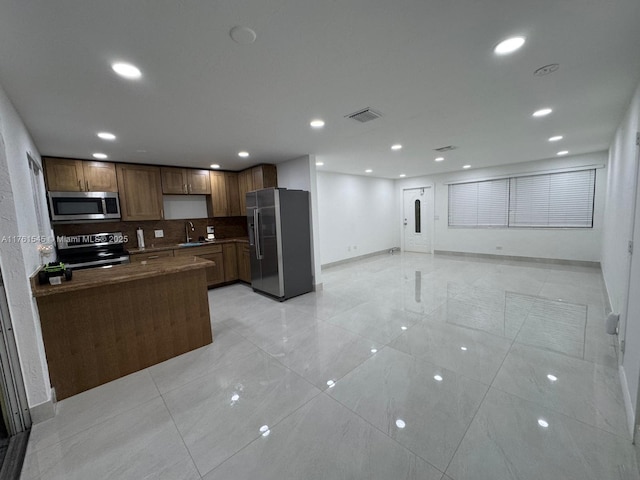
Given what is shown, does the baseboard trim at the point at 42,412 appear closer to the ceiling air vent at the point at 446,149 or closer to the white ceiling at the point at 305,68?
the white ceiling at the point at 305,68

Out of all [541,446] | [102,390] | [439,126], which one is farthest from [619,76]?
[102,390]

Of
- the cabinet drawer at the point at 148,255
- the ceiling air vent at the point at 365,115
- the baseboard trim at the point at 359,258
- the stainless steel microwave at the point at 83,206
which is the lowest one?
the baseboard trim at the point at 359,258

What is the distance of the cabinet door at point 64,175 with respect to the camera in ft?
12.5

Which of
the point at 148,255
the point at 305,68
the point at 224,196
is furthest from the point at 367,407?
the point at 224,196

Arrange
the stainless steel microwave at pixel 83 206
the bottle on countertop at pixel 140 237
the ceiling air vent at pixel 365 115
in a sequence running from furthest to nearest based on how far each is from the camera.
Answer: the bottle on countertop at pixel 140 237 < the stainless steel microwave at pixel 83 206 < the ceiling air vent at pixel 365 115

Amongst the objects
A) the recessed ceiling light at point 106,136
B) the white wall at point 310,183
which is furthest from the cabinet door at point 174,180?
the white wall at point 310,183

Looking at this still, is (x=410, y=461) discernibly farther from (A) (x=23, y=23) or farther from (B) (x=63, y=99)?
(B) (x=63, y=99)

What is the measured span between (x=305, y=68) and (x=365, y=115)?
1.11 metres

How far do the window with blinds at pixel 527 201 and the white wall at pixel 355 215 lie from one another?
191cm

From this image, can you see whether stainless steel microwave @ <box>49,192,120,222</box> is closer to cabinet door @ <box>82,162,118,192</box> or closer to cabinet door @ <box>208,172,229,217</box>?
cabinet door @ <box>82,162,118,192</box>

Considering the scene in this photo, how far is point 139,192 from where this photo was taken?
457cm

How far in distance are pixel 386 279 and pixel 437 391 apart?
3.44m

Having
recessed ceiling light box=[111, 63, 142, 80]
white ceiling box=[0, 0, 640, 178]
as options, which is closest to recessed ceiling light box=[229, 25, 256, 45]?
white ceiling box=[0, 0, 640, 178]

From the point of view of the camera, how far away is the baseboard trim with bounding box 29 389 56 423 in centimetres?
187
